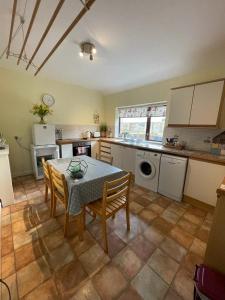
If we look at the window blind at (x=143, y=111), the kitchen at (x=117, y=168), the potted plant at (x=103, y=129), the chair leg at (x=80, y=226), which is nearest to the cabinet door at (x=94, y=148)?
the kitchen at (x=117, y=168)

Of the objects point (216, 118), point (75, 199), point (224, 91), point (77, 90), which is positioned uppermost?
point (77, 90)

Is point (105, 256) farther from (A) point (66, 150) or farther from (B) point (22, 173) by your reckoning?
(B) point (22, 173)

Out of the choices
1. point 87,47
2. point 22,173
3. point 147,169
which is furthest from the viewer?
point 22,173

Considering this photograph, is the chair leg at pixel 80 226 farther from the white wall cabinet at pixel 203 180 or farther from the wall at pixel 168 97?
the wall at pixel 168 97

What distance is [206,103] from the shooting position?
7.07 feet

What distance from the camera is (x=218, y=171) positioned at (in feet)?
6.34

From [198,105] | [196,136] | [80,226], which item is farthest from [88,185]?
[196,136]

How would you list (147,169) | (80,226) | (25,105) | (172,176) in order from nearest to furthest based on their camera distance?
(80,226) < (172,176) < (147,169) < (25,105)

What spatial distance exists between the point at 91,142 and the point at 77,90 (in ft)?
5.08

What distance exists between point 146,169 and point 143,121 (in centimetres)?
143

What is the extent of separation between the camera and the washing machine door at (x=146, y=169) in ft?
8.61

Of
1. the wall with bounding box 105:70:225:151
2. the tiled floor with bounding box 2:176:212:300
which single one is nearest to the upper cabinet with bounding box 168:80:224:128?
the wall with bounding box 105:70:225:151

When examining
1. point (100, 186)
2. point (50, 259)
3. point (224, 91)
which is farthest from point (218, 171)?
point (50, 259)

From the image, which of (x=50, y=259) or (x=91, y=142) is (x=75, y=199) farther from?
(x=91, y=142)
